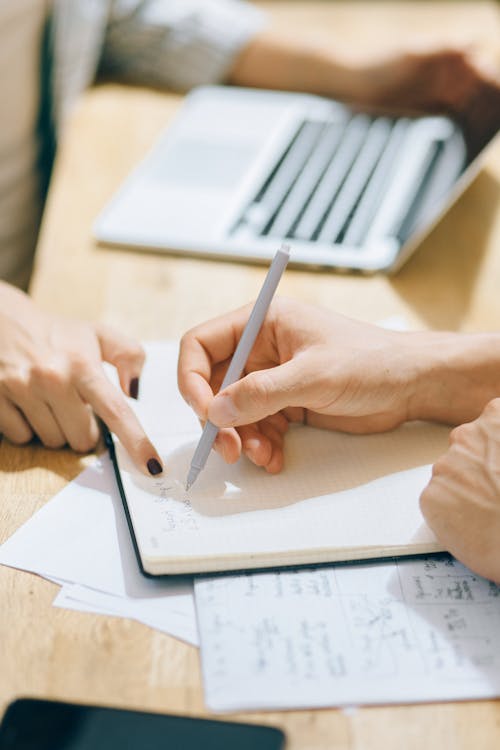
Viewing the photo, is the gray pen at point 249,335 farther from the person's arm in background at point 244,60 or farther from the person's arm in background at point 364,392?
the person's arm in background at point 244,60

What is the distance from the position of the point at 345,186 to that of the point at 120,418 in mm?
528

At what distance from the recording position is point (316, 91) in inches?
53.4

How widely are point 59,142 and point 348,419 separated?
82cm

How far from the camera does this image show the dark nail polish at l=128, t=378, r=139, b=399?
0.70 m

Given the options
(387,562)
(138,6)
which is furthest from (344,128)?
Answer: (387,562)

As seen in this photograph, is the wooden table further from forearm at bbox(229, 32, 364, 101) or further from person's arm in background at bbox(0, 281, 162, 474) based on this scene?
forearm at bbox(229, 32, 364, 101)

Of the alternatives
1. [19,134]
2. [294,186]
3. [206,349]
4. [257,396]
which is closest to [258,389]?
[257,396]

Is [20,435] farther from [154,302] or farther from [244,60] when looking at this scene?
[244,60]

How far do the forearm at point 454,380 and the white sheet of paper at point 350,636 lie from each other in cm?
15

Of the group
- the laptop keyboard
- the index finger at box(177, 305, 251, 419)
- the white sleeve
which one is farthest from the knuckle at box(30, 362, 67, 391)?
the white sleeve

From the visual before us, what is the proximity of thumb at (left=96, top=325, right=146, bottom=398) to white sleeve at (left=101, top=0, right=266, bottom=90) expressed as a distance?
2.51ft

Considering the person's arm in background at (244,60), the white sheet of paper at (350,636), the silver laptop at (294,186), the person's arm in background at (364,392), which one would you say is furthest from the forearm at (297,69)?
the white sheet of paper at (350,636)

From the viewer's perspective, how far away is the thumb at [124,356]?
0.71 meters

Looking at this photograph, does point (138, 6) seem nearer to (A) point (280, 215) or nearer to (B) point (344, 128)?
(B) point (344, 128)
